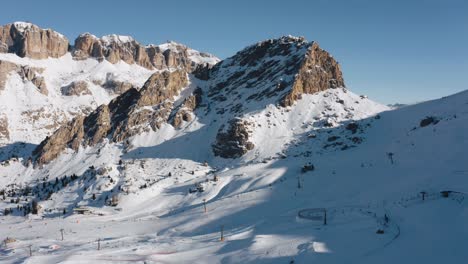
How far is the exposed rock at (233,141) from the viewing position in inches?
4313

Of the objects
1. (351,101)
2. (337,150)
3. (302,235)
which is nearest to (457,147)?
(302,235)

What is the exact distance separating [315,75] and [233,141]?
38.6 metres

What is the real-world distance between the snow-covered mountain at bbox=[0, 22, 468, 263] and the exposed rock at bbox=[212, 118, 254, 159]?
41 centimetres

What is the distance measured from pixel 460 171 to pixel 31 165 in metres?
131

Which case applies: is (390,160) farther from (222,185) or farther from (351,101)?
(351,101)

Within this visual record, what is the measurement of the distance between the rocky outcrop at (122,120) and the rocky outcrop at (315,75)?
144ft

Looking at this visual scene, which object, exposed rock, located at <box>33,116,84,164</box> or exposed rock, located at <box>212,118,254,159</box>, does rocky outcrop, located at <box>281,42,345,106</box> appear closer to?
exposed rock, located at <box>212,118,254,159</box>

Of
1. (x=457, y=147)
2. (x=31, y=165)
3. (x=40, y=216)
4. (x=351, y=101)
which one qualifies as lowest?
(x=40, y=216)

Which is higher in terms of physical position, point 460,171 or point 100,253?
point 460,171

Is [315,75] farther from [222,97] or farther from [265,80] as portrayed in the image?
[222,97]

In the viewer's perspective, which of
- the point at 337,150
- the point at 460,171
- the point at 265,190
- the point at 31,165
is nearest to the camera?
the point at 460,171

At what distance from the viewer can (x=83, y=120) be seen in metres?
144

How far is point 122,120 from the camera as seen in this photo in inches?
5369

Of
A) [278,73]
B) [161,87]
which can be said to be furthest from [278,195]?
[161,87]
